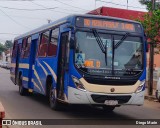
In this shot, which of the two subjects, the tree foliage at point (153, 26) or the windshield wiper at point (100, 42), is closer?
the windshield wiper at point (100, 42)

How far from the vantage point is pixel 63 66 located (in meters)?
11.6

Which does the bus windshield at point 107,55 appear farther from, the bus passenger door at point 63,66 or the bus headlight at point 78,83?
the bus passenger door at point 63,66

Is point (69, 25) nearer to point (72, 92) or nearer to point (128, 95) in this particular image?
point (72, 92)

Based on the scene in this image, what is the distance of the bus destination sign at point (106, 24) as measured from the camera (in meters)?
11.1

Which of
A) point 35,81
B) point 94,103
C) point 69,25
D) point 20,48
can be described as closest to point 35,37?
point 35,81

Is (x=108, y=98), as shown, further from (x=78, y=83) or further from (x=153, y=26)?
(x=153, y=26)

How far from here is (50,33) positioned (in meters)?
13.5

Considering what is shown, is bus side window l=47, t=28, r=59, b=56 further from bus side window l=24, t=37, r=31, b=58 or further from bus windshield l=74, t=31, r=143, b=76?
bus side window l=24, t=37, r=31, b=58

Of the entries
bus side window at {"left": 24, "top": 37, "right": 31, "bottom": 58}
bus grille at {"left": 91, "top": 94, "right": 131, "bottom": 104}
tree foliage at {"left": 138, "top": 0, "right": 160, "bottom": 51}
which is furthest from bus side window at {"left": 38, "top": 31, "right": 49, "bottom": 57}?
tree foliage at {"left": 138, "top": 0, "right": 160, "bottom": 51}

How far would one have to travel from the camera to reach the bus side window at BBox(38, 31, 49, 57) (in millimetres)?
13944

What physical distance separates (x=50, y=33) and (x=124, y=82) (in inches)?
153

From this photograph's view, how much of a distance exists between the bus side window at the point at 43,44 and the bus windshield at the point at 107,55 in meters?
3.22

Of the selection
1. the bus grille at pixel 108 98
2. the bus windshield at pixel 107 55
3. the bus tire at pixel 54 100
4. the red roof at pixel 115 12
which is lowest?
the bus tire at pixel 54 100

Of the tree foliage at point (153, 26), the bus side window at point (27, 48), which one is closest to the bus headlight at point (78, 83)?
the bus side window at point (27, 48)
